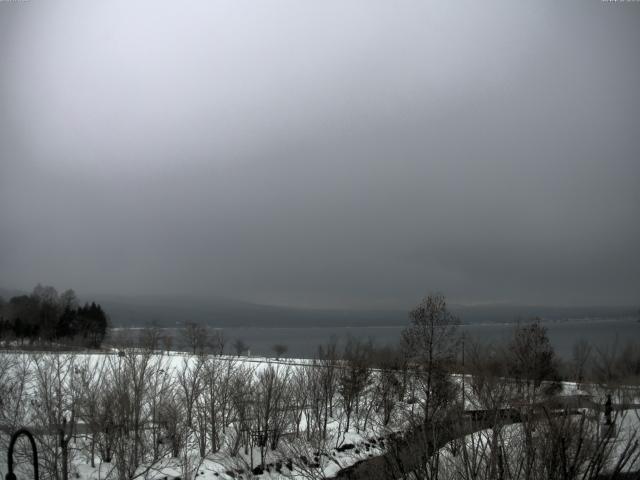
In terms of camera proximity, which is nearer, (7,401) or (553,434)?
(553,434)

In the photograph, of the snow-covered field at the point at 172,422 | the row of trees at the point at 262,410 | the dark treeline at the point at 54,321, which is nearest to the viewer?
the row of trees at the point at 262,410

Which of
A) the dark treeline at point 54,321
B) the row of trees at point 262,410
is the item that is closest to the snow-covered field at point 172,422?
the row of trees at point 262,410

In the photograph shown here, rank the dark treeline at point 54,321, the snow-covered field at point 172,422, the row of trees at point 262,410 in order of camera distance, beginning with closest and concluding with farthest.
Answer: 1. the row of trees at point 262,410
2. the snow-covered field at point 172,422
3. the dark treeline at point 54,321

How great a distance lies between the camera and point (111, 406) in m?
29.3

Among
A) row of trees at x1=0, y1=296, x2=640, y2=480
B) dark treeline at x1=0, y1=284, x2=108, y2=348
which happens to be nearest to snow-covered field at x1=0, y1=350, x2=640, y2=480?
row of trees at x1=0, y1=296, x2=640, y2=480

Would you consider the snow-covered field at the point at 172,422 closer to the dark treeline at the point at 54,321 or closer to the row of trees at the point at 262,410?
the row of trees at the point at 262,410

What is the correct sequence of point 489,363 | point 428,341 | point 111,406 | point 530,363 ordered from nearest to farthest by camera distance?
point 111,406
point 428,341
point 530,363
point 489,363

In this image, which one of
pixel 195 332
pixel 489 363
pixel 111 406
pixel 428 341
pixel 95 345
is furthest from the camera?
pixel 195 332

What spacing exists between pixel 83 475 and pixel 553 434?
28174 millimetres

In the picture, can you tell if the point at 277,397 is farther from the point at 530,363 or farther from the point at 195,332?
the point at 195,332

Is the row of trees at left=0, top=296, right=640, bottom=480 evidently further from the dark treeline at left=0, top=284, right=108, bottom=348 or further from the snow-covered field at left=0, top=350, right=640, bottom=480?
the dark treeline at left=0, top=284, right=108, bottom=348

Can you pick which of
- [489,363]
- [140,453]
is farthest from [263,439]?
[489,363]

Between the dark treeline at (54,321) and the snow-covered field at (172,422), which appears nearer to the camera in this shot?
the snow-covered field at (172,422)

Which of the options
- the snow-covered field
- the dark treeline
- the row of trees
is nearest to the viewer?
the row of trees
